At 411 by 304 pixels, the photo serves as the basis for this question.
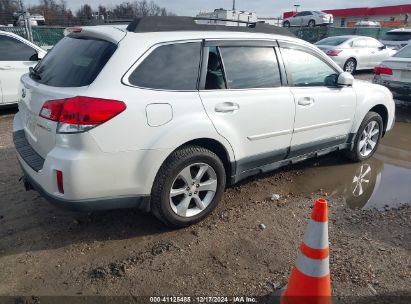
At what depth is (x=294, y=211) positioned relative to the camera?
3.96m

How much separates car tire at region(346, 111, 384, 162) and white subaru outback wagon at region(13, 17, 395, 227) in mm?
1133

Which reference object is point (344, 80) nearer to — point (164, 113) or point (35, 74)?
point (164, 113)

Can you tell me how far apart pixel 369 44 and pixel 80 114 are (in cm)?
1496

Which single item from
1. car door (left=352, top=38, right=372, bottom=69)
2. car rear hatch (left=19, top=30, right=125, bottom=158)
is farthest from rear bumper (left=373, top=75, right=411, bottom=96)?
car rear hatch (left=19, top=30, right=125, bottom=158)

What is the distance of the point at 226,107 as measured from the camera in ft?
11.4

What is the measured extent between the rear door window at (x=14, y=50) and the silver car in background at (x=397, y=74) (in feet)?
24.2

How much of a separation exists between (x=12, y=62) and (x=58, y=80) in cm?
479

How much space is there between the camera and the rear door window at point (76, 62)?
2.96 m

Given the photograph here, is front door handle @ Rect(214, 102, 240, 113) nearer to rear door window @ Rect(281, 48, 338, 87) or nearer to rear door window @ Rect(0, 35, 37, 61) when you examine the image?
rear door window @ Rect(281, 48, 338, 87)

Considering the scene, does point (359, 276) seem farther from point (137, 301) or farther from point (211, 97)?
point (211, 97)

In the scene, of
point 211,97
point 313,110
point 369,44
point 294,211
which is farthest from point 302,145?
point 369,44

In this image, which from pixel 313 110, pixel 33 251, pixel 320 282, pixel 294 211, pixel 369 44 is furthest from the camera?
pixel 369 44

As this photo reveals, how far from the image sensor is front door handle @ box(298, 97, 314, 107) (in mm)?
4133

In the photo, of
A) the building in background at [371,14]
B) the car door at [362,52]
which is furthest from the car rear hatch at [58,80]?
the building in background at [371,14]
